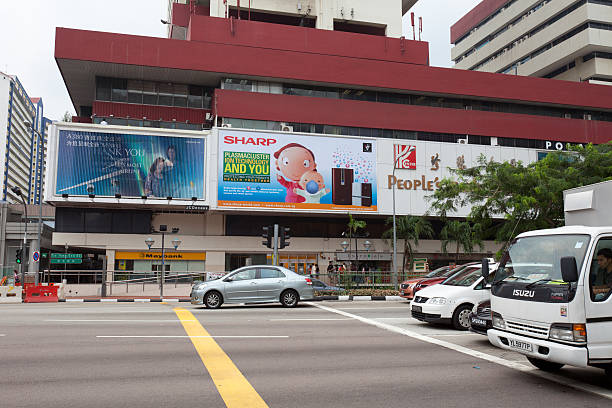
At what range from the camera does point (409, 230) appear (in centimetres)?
4244

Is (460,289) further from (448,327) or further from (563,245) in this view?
(563,245)

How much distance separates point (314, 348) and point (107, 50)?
36.6m

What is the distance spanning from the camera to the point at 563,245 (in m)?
7.17

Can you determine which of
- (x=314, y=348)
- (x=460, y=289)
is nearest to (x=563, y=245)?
(x=314, y=348)

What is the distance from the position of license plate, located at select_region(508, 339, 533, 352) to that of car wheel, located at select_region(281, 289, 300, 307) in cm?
1190

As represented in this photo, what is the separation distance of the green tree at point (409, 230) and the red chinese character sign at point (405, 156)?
438 centimetres

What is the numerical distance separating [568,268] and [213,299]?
45.1 feet

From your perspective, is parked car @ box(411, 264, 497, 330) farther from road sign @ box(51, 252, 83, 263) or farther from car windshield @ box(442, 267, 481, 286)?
road sign @ box(51, 252, 83, 263)

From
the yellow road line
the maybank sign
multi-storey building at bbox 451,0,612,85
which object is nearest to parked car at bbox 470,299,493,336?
the yellow road line

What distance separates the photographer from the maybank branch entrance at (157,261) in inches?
1612

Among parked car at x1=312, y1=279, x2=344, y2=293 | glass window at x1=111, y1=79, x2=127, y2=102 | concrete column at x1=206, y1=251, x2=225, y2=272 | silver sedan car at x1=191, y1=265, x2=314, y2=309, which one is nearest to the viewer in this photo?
silver sedan car at x1=191, y1=265, x2=314, y2=309

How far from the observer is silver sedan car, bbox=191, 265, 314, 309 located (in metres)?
18.2

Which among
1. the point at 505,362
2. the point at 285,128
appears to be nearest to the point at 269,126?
the point at 285,128

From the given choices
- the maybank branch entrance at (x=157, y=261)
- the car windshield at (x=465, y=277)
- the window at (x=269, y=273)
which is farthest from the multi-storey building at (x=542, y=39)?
the car windshield at (x=465, y=277)
